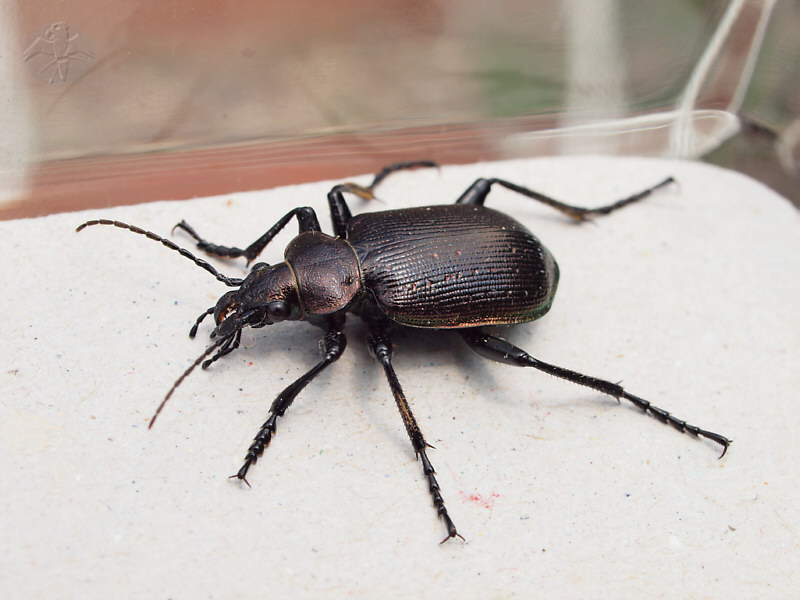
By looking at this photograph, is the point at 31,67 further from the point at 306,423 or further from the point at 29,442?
the point at 306,423

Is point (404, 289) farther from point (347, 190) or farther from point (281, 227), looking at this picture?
point (347, 190)

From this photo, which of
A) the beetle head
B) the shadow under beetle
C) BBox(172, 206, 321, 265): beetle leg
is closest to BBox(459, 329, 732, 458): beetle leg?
the shadow under beetle

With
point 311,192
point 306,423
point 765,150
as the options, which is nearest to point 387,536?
point 306,423

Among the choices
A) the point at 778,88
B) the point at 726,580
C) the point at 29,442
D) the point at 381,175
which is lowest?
the point at 726,580

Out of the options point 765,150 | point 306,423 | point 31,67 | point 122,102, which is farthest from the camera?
point 765,150

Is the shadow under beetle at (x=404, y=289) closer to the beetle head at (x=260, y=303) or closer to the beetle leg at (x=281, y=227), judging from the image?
the beetle head at (x=260, y=303)

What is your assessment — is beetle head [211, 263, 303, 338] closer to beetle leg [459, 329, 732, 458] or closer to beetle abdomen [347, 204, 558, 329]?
beetle abdomen [347, 204, 558, 329]
